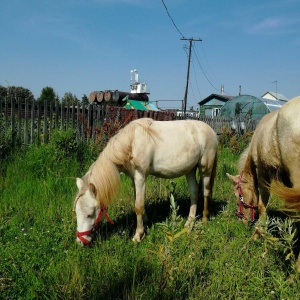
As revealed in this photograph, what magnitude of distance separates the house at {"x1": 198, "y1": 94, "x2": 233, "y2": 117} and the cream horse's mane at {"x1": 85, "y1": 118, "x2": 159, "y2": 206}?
43.3 meters

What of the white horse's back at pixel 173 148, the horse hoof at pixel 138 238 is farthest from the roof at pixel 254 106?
the horse hoof at pixel 138 238

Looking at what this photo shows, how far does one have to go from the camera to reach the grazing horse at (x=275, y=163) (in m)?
2.75

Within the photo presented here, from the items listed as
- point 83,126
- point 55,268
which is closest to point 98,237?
point 55,268

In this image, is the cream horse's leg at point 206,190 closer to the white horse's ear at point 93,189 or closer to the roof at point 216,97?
the white horse's ear at point 93,189

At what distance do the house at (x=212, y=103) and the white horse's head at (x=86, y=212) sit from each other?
44127mm

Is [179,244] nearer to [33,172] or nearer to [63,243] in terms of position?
[63,243]

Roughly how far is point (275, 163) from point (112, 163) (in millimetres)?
2020

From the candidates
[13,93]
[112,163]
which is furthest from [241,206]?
[13,93]

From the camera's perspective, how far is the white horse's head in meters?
3.48

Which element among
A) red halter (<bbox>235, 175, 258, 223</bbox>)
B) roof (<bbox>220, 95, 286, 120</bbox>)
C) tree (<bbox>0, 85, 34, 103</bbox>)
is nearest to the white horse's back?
red halter (<bbox>235, 175, 258, 223</bbox>)

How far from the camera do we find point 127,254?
3.22 meters

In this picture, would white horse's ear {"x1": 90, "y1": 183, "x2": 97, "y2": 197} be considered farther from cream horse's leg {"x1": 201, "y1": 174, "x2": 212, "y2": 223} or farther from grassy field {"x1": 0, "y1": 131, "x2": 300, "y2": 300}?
cream horse's leg {"x1": 201, "y1": 174, "x2": 212, "y2": 223}

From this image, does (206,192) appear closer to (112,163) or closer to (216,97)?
(112,163)

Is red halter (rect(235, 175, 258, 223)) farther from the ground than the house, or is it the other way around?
the house
